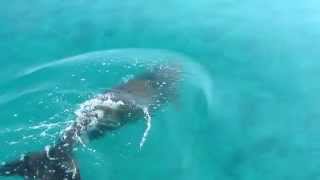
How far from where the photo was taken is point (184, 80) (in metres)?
3.78

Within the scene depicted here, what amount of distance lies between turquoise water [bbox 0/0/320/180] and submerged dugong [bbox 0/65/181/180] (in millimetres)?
62

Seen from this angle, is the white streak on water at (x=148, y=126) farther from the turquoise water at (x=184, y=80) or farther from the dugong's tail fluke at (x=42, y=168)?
the dugong's tail fluke at (x=42, y=168)

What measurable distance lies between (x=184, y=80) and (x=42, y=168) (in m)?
1.16

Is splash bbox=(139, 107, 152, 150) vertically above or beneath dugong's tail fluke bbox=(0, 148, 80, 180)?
above

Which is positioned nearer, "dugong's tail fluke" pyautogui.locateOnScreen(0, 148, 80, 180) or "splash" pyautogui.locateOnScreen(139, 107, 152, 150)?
"dugong's tail fluke" pyautogui.locateOnScreen(0, 148, 80, 180)

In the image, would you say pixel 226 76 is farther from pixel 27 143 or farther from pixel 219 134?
pixel 27 143

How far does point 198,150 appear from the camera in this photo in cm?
335

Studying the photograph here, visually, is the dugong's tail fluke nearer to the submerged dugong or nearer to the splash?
the submerged dugong

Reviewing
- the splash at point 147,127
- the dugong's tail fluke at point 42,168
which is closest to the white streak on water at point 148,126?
the splash at point 147,127

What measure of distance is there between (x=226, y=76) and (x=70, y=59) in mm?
1026

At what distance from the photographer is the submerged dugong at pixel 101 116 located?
3.00 m

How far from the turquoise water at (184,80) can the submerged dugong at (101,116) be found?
0.06 m

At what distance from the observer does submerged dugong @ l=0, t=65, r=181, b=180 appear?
9.86ft

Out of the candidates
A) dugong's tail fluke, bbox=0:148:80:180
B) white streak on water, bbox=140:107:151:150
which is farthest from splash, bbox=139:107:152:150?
dugong's tail fluke, bbox=0:148:80:180
